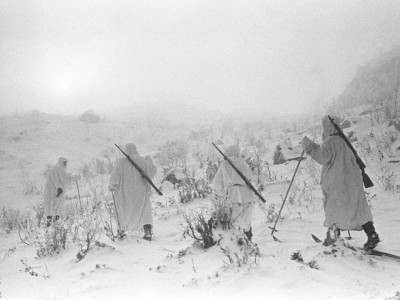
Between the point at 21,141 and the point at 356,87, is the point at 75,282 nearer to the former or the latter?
the point at 21,141

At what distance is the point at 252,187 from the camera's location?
5.13m

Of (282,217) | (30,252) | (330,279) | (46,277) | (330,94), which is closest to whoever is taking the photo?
(330,279)

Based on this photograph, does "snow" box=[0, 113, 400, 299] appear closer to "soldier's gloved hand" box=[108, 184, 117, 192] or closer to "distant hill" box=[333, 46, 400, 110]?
"soldier's gloved hand" box=[108, 184, 117, 192]

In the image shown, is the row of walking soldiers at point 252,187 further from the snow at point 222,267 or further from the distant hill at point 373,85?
the distant hill at point 373,85

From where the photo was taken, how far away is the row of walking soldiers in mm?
4238

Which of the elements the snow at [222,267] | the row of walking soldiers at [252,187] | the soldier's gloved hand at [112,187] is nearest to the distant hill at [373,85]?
the snow at [222,267]

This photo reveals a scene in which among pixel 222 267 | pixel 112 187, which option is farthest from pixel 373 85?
pixel 222 267

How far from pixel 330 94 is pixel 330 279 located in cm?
3695

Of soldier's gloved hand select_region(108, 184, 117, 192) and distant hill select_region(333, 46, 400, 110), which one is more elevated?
distant hill select_region(333, 46, 400, 110)

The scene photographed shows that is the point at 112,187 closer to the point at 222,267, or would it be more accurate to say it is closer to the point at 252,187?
the point at 252,187

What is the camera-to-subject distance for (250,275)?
107 inches

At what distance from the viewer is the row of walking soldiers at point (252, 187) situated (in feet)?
13.9

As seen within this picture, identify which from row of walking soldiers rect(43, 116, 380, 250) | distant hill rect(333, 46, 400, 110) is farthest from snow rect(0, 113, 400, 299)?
distant hill rect(333, 46, 400, 110)

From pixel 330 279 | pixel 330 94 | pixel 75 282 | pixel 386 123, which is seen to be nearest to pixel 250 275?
pixel 330 279
